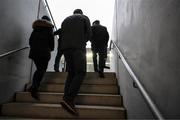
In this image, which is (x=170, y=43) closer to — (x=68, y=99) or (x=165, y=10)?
(x=165, y=10)

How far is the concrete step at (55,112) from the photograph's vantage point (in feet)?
8.56

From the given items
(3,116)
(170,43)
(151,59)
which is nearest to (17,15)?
(3,116)

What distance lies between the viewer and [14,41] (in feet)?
10.8

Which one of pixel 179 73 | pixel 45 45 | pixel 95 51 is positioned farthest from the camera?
pixel 95 51

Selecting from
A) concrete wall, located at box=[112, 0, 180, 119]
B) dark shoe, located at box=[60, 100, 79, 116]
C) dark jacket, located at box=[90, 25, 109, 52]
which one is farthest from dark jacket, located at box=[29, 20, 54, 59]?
concrete wall, located at box=[112, 0, 180, 119]

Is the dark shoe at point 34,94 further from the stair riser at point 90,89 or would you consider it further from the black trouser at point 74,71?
the black trouser at point 74,71

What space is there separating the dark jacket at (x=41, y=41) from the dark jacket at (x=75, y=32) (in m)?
0.48

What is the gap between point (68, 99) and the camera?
2475mm

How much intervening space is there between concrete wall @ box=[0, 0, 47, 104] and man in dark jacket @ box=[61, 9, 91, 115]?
0.87m

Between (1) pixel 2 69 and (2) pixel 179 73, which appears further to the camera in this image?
(1) pixel 2 69

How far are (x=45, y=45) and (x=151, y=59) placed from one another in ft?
6.77

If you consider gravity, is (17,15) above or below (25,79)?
above

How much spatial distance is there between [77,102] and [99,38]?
1.74 m

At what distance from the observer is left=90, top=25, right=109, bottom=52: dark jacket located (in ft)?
14.2
